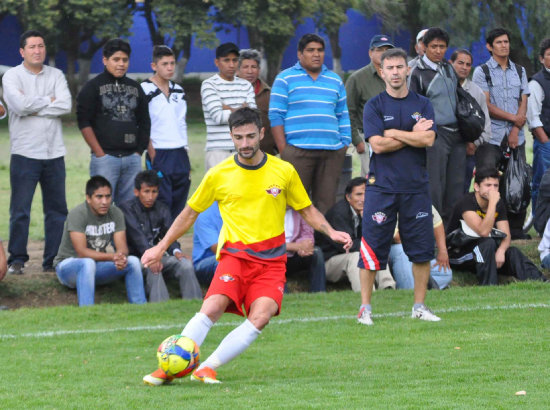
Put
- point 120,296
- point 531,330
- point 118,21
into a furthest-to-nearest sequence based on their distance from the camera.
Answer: point 118,21, point 120,296, point 531,330

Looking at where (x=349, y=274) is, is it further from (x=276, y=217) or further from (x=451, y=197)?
(x=276, y=217)

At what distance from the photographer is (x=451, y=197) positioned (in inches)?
525

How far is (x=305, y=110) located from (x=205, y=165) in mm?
1310

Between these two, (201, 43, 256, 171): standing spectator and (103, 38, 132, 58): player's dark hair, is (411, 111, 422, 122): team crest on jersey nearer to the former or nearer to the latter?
(201, 43, 256, 171): standing spectator

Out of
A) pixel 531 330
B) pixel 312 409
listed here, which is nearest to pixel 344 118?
pixel 531 330

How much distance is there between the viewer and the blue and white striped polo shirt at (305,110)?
41.3ft

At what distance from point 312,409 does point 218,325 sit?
3752 millimetres

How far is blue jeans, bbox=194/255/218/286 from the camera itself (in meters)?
12.1

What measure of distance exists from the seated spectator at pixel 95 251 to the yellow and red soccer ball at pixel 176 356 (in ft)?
14.0

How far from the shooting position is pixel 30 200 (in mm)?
12172

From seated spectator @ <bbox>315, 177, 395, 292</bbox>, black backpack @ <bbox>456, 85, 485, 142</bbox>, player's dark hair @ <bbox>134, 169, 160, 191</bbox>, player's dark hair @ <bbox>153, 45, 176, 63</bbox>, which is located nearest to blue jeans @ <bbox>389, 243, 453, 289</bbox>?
seated spectator @ <bbox>315, 177, 395, 292</bbox>

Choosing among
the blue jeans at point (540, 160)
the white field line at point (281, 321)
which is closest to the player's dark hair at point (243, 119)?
the white field line at point (281, 321)

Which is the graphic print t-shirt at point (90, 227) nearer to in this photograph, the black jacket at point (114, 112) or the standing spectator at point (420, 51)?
the black jacket at point (114, 112)

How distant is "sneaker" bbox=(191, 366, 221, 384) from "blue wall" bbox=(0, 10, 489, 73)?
132 feet
